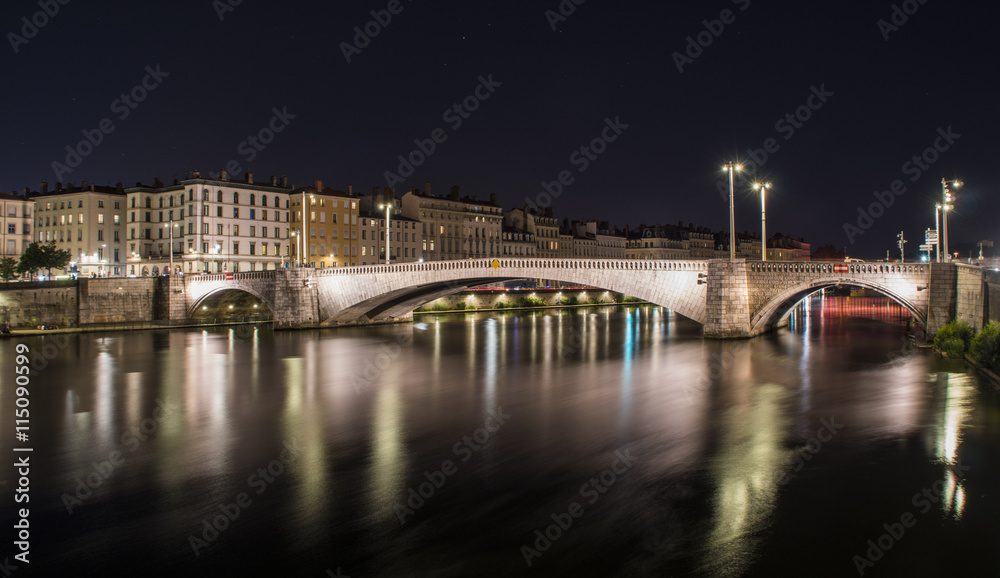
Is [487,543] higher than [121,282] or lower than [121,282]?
lower

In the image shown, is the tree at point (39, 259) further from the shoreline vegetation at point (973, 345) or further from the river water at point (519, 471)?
the shoreline vegetation at point (973, 345)

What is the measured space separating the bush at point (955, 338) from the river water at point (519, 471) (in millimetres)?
690

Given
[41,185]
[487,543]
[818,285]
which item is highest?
[41,185]

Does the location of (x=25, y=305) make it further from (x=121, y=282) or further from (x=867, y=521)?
(x=867, y=521)

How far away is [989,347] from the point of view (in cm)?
2281

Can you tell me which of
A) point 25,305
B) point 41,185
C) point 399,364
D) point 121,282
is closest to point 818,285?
point 399,364

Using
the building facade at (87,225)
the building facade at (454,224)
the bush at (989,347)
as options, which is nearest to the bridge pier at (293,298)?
the building facade at (87,225)

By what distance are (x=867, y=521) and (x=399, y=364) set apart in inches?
917

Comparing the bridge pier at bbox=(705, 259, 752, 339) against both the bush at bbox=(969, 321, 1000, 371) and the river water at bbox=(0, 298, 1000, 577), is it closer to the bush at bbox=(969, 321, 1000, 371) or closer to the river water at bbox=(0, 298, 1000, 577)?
the river water at bbox=(0, 298, 1000, 577)

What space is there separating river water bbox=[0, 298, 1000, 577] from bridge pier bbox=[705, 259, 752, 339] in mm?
5773

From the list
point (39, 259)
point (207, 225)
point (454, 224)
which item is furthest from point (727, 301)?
point (39, 259)

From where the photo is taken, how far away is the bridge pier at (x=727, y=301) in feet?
111

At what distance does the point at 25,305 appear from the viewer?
5172cm

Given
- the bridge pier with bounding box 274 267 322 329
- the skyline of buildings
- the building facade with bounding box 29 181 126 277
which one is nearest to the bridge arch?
the bridge pier with bounding box 274 267 322 329
